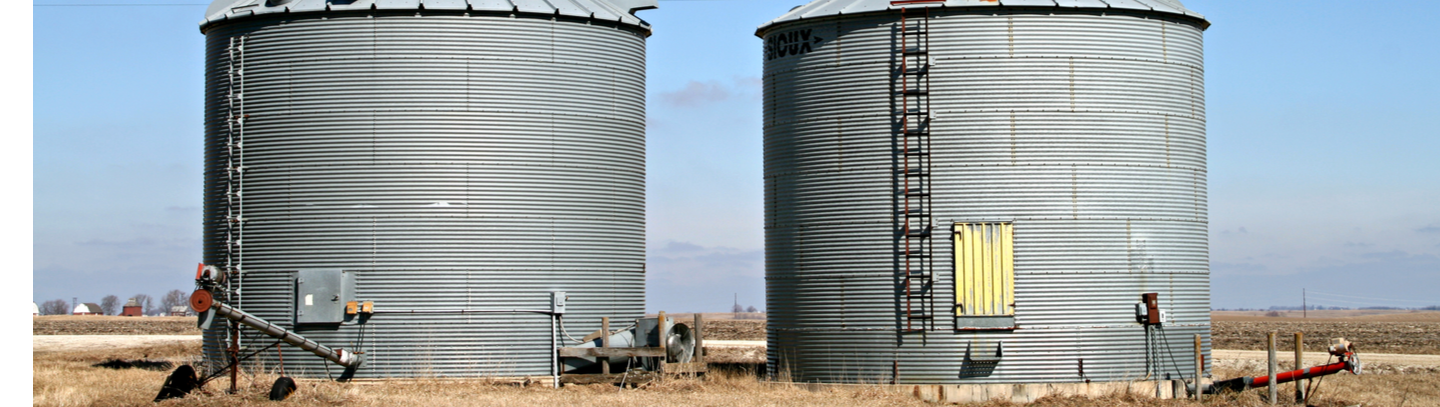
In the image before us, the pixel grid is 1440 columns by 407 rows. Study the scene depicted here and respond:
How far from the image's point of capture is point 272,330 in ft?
81.4

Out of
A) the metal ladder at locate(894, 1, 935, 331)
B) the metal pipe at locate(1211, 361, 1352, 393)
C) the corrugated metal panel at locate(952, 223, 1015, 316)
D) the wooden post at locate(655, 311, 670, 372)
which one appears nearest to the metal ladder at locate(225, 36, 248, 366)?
the wooden post at locate(655, 311, 670, 372)

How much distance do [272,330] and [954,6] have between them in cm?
1366

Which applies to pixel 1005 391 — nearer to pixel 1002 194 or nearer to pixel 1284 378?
pixel 1002 194

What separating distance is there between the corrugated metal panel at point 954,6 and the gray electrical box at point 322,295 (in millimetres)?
9699

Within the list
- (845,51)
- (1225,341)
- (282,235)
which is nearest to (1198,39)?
(845,51)

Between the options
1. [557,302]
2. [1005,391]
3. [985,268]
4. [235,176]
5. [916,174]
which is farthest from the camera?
[235,176]

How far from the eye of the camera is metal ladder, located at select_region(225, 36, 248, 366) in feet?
90.3

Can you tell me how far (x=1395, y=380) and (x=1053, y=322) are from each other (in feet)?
42.6

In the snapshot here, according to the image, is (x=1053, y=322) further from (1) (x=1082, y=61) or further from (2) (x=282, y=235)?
(2) (x=282, y=235)

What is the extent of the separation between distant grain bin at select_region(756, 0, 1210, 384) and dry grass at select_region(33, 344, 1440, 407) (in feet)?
2.95

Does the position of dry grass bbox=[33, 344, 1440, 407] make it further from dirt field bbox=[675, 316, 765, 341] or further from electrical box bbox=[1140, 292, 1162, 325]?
dirt field bbox=[675, 316, 765, 341]

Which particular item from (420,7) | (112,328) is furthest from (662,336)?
(112,328)

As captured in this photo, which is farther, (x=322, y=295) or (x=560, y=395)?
(x=322, y=295)

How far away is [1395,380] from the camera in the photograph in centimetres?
3231
